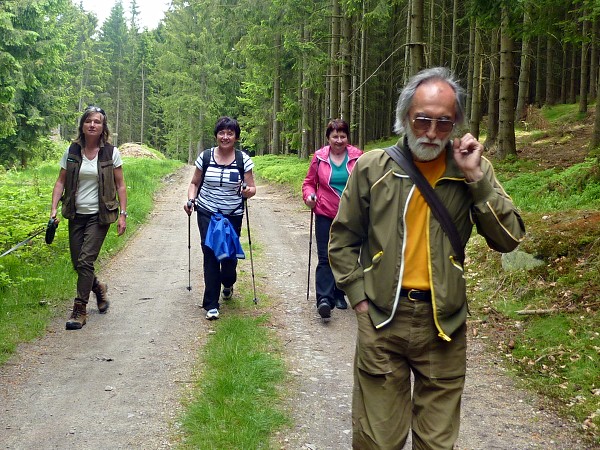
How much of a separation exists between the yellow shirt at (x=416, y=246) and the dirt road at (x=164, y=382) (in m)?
1.89

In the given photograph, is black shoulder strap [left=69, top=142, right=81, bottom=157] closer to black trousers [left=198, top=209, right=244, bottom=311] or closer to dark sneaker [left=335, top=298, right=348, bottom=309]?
black trousers [left=198, top=209, right=244, bottom=311]

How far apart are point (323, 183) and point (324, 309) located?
1508 mm

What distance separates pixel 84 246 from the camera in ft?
23.1

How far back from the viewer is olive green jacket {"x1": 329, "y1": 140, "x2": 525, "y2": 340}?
2967mm

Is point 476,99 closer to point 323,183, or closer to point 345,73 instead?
point 345,73

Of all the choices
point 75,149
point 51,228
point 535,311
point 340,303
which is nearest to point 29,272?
point 51,228

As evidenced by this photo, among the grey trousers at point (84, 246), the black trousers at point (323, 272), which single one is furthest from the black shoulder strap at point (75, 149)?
the black trousers at point (323, 272)

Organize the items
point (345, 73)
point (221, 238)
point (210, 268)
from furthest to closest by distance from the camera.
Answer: point (345, 73) → point (210, 268) → point (221, 238)

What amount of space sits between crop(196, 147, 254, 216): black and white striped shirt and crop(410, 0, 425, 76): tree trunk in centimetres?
505

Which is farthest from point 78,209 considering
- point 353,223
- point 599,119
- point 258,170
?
point 258,170

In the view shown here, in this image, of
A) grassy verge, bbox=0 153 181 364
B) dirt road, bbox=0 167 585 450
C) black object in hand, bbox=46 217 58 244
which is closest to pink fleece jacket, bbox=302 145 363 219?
dirt road, bbox=0 167 585 450

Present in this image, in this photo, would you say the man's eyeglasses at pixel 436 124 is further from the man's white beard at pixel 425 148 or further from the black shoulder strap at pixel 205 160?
the black shoulder strap at pixel 205 160

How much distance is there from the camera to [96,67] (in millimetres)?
66688

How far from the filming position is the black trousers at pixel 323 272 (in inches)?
294
